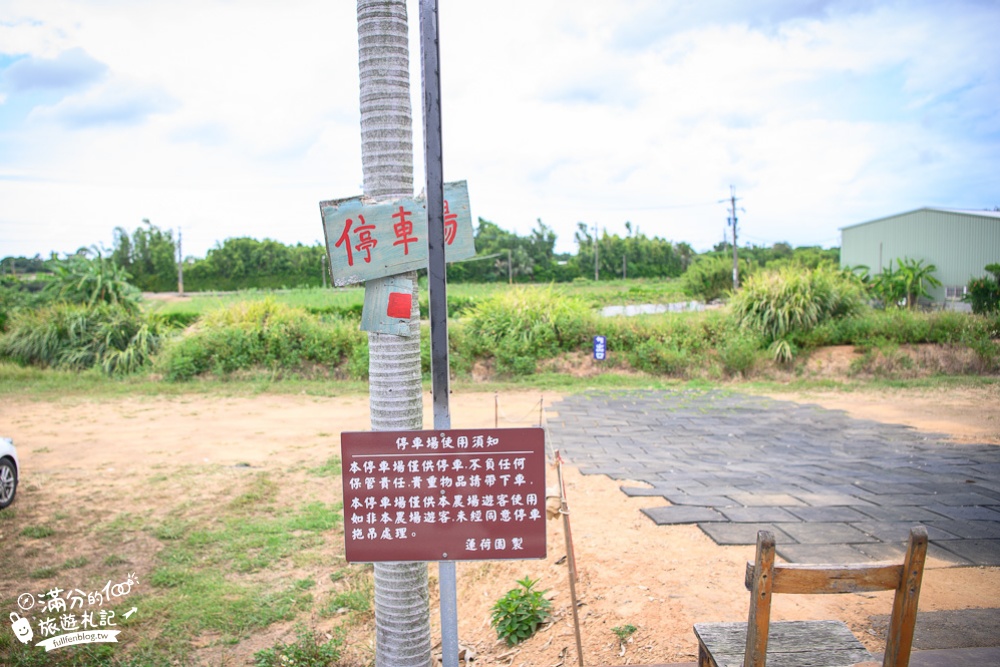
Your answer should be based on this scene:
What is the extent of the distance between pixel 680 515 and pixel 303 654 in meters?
2.81

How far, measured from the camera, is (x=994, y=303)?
18281 mm

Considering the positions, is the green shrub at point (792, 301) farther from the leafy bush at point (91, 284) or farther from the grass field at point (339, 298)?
the leafy bush at point (91, 284)

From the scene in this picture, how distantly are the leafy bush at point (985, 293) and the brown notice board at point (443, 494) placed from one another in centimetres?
2031

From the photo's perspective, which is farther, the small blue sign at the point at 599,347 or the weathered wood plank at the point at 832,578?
the small blue sign at the point at 599,347

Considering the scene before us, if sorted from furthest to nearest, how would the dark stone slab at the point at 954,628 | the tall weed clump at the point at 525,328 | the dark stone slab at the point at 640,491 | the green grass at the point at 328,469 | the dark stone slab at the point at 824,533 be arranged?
the tall weed clump at the point at 525,328
the green grass at the point at 328,469
the dark stone slab at the point at 640,491
the dark stone slab at the point at 824,533
the dark stone slab at the point at 954,628

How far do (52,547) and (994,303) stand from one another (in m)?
21.5

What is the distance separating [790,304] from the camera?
48.8 feet

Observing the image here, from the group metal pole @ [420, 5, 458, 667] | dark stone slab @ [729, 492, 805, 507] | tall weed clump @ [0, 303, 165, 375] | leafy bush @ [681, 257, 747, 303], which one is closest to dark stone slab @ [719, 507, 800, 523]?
dark stone slab @ [729, 492, 805, 507]

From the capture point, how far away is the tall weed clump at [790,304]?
14.7 m

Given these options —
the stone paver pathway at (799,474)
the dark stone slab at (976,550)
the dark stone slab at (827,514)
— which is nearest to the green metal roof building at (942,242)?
the stone paver pathway at (799,474)

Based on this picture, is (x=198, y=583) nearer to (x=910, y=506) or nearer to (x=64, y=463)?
(x=64, y=463)

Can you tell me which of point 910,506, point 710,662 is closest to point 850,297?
point 910,506

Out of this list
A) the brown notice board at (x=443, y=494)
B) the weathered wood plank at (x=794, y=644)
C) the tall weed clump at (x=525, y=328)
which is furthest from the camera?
the tall weed clump at (x=525, y=328)

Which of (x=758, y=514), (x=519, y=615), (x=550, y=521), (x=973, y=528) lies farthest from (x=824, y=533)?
(x=519, y=615)
